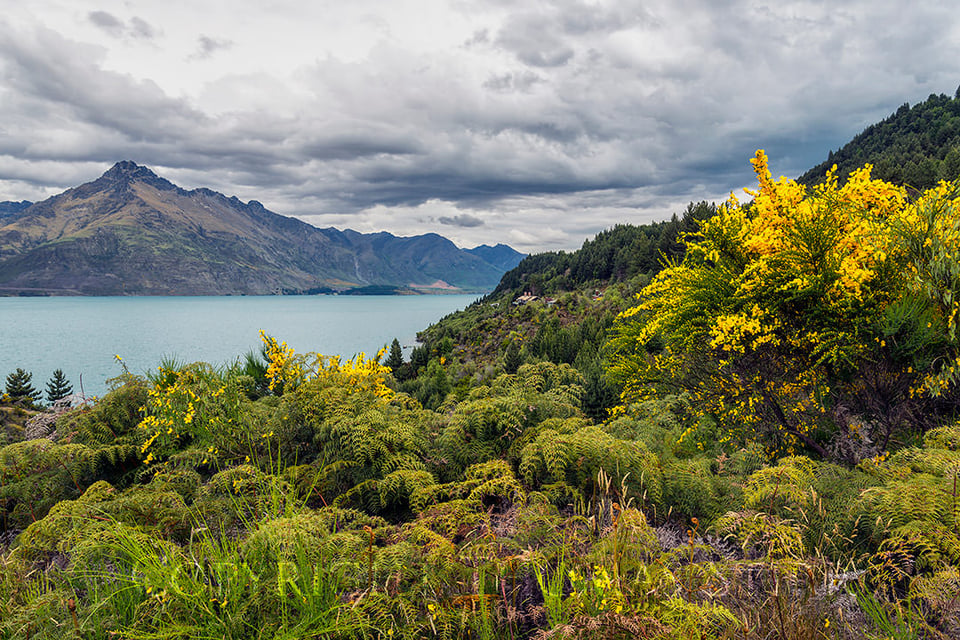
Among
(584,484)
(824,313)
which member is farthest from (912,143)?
(584,484)

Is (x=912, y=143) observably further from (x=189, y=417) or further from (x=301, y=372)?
(x=189, y=417)

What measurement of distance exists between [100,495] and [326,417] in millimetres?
2050

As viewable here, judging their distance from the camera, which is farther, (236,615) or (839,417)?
(839,417)

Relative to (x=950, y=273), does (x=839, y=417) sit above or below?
below

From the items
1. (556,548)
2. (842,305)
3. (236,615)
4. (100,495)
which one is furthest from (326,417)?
(842,305)

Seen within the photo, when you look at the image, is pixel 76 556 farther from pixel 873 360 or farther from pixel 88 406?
pixel 873 360

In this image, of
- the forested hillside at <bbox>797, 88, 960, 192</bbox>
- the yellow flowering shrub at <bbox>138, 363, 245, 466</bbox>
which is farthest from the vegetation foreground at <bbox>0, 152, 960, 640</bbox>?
the forested hillside at <bbox>797, 88, 960, 192</bbox>

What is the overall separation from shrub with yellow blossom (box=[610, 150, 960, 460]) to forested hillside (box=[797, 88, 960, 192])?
70.5m

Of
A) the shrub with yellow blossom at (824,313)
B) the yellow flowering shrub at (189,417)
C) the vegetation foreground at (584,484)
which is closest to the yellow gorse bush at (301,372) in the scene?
the vegetation foreground at (584,484)

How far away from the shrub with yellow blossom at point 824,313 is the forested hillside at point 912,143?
2777 inches

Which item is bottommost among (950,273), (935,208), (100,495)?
(100,495)

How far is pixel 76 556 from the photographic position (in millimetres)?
2631

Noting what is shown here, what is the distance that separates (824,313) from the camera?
7188 millimetres

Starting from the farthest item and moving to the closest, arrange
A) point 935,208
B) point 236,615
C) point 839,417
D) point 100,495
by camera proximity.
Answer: point 839,417 → point 935,208 → point 100,495 → point 236,615
